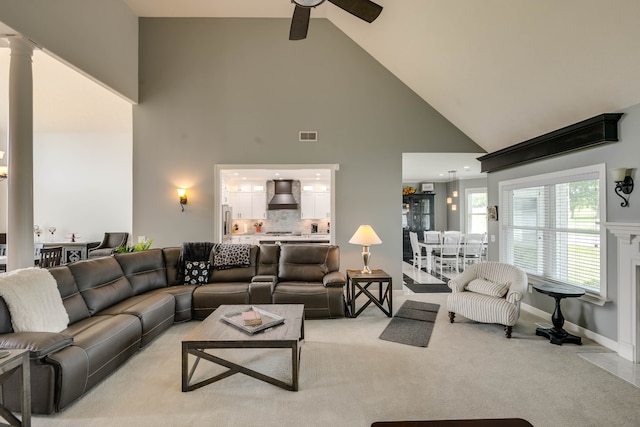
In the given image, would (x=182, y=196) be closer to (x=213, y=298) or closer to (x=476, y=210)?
(x=213, y=298)

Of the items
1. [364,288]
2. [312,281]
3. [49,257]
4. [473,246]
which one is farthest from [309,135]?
[473,246]

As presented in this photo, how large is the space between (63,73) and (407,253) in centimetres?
980

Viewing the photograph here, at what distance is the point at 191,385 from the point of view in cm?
261

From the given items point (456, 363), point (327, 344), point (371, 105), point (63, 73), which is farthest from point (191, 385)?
point (63, 73)

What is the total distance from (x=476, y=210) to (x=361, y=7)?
8006 millimetres

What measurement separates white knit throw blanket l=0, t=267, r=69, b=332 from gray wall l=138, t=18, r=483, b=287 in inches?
118

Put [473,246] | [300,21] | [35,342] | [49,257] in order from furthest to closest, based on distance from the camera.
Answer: [473,246] → [49,257] → [300,21] → [35,342]

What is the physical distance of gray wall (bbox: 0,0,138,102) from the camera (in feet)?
11.7

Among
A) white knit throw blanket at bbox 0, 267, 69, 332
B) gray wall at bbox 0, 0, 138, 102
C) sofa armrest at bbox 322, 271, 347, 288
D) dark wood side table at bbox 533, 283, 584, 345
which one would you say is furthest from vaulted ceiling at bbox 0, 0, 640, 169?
white knit throw blanket at bbox 0, 267, 69, 332

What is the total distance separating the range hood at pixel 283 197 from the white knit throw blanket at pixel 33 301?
6.62 meters

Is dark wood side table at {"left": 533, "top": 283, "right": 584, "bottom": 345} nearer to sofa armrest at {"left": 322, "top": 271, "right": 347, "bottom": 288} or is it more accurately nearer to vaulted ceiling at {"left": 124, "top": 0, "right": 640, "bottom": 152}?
vaulted ceiling at {"left": 124, "top": 0, "right": 640, "bottom": 152}

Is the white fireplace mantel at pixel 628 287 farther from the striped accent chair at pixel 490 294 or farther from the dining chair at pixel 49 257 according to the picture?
the dining chair at pixel 49 257

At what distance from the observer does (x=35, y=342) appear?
A: 2172 mm

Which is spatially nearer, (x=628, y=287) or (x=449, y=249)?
(x=628, y=287)
